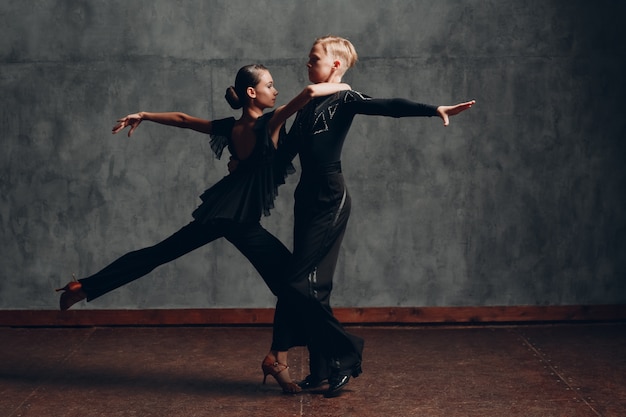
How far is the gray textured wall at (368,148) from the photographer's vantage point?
17.4ft

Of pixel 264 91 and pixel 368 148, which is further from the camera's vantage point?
pixel 368 148

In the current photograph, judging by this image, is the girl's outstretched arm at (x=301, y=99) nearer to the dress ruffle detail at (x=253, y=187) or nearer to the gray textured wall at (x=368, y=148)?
the dress ruffle detail at (x=253, y=187)

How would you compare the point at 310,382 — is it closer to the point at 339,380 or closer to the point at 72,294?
the point at 339,380

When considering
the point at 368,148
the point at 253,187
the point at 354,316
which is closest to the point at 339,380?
the point at 253,187

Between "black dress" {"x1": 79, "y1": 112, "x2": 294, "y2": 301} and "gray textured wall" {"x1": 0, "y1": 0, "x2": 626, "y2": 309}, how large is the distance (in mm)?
1236

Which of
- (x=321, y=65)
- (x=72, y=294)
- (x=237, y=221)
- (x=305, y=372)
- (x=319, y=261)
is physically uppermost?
(x=321, y=65)

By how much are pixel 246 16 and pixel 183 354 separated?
189cm

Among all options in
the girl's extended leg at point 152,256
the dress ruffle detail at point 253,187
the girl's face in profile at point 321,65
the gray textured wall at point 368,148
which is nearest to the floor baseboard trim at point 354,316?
the gray textured wall at point 368,148

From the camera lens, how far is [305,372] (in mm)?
4523

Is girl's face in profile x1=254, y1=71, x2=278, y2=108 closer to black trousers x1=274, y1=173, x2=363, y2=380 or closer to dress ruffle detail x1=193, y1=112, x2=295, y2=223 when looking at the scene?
dress ruffle detail x1=193, y1=112, x2=295, y2=223

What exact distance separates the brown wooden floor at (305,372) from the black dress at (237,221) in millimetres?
498

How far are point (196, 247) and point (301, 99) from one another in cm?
83

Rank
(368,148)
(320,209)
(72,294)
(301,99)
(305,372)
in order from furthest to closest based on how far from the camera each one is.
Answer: (368,148) < (305,372) < (72,294) < (320,209) < (301,99)

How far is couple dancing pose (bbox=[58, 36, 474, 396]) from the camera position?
397 cm
